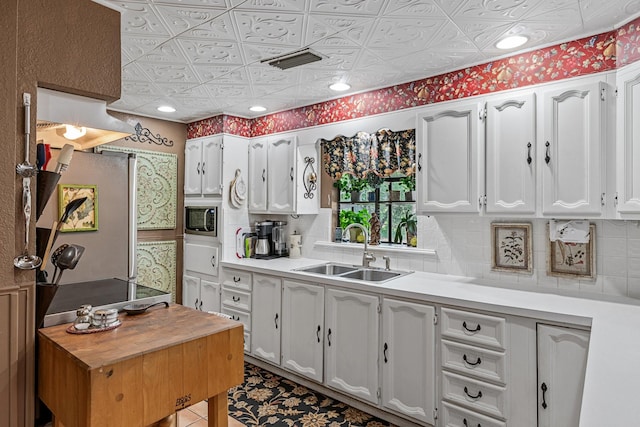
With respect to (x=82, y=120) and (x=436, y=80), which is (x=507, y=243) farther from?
(x=82, y=120)

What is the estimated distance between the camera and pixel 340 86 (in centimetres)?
311

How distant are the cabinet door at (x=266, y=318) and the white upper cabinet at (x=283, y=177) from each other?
76 centimetres

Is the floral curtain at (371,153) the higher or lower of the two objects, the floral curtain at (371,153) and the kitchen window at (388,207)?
the higher

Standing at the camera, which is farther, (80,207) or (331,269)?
(331,269)

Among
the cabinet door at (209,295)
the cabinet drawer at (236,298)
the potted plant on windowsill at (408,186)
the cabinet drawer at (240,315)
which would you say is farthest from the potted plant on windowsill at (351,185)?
the cabinet door at (209,295)

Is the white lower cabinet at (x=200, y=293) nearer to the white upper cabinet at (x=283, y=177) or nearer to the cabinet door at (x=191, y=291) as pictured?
the cabinet door at (x=191, y=291)

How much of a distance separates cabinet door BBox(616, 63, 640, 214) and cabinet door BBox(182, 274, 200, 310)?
142 inches

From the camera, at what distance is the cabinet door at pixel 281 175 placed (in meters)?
3.66

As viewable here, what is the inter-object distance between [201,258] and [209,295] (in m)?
0.39

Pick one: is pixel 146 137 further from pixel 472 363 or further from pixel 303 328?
pixel 472 363

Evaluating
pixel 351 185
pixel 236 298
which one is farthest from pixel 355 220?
pixel 236 298

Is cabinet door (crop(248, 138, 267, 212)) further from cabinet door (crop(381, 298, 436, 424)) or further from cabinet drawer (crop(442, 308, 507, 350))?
cabinet drawer (crop(442, 308, 507, 350))

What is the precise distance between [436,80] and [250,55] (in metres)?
1.33

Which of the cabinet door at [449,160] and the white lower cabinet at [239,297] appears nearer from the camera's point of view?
the cabinet door at [449,160]
